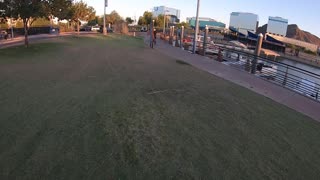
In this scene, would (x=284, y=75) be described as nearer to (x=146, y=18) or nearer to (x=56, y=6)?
(x=56, y=6)

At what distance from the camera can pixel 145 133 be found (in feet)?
19.7

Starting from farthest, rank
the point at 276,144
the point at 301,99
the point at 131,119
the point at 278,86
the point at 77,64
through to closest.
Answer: the point at 77,64, the point at 278,86, the point at 301,99, the point at 131,119, the point at 276,144

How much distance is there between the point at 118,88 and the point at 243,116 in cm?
419

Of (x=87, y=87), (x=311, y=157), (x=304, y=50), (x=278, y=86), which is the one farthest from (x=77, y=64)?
(x=304, y=50)

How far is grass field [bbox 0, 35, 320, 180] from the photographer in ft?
15.2

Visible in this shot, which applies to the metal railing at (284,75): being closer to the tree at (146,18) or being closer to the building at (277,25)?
the tree at (146,18)

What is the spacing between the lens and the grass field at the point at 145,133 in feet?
15.2

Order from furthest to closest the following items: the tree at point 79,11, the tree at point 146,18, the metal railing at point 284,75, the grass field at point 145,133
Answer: the tree at point 146,18 → the tree at point 79,11 → the metal railing at point 284,75 → the grass field at point 145,133

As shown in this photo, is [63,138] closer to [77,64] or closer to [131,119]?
[131,119]

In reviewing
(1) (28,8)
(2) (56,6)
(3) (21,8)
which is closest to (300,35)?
(2) (56,6)

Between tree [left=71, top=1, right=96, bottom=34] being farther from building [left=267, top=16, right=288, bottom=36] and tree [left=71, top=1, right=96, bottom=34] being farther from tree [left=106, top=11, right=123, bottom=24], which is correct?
building [left=267, top=16, right=288, bottom=36]

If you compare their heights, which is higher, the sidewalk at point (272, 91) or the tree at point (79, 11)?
the tree at point (79, 11)

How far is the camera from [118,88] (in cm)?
973

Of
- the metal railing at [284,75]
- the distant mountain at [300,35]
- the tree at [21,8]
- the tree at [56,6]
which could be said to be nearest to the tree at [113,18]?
the tree at [56,6]
